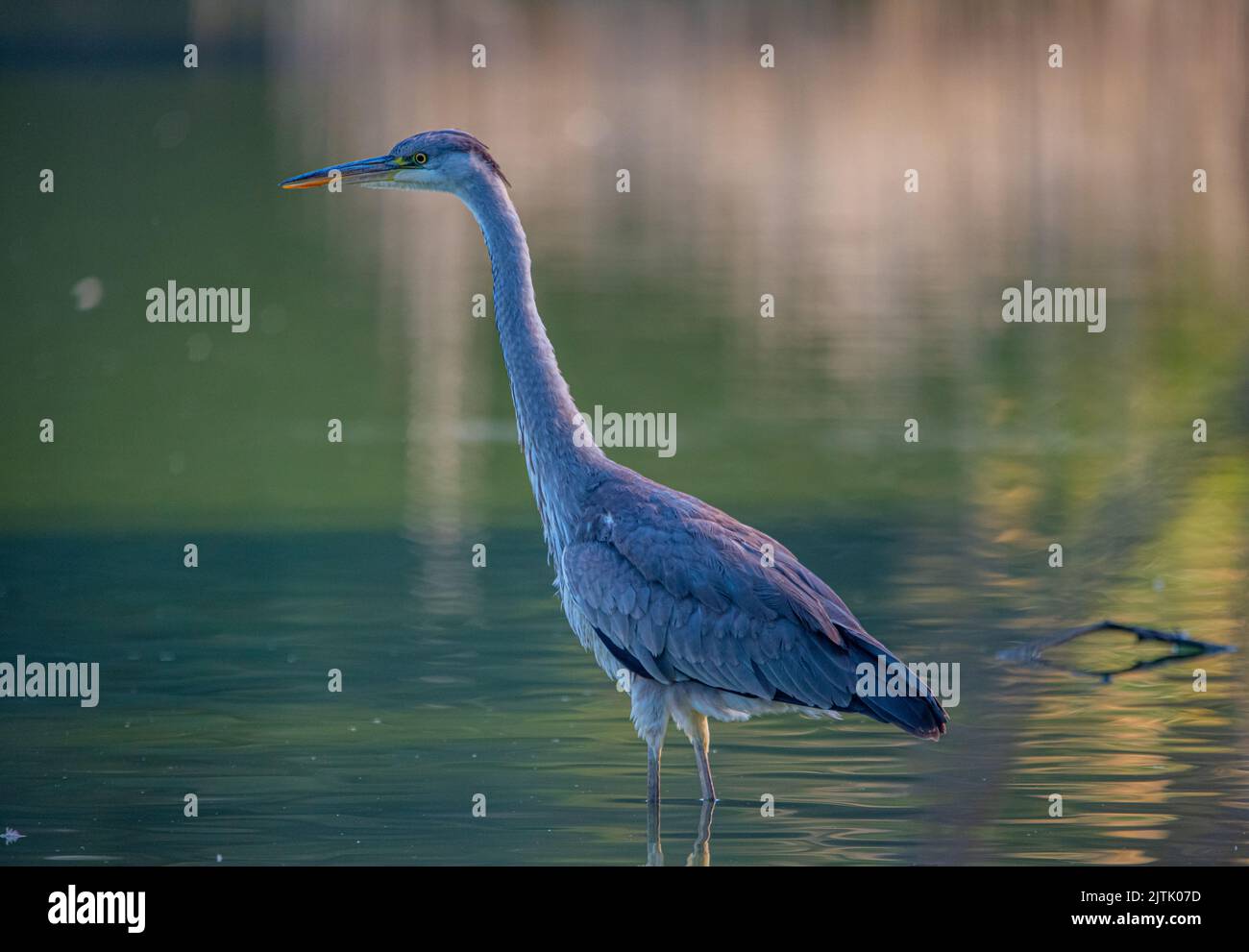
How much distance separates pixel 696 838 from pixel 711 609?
0.93 metres

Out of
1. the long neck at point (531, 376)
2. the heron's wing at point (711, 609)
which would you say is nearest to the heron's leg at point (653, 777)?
the heron's wing at point (711, 609)

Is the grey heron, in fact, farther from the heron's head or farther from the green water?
the green water

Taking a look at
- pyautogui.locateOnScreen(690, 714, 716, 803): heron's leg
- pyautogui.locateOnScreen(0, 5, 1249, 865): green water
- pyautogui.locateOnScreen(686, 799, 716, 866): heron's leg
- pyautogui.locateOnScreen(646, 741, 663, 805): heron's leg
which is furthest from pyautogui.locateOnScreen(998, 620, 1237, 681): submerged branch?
pyautogui.locateOnScreen(646, 741, 663, 805): heron's leg

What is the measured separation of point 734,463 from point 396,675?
553 centimetres

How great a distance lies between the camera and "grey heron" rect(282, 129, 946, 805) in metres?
8.92

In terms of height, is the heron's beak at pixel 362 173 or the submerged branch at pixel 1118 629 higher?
the heron's beak at pixel 362 173

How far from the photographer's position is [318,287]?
25.5 m

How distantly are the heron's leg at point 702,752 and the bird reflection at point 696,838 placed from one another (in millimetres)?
39

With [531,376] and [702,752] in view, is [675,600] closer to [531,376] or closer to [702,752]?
[702,752]

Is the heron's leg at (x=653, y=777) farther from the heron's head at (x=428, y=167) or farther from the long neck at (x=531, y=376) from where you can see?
the heron's head at (x=428, y=167)

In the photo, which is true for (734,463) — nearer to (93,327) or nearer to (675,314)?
(675,314)

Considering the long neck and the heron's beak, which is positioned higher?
the heron's beak

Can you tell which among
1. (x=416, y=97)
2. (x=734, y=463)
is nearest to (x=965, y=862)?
(x=734, y=463)

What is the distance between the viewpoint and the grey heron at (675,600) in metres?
8.92
